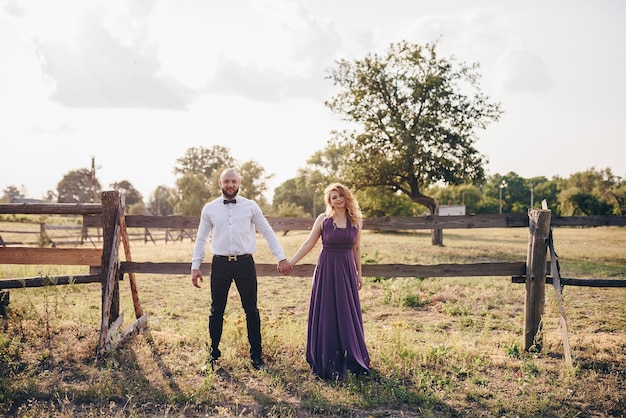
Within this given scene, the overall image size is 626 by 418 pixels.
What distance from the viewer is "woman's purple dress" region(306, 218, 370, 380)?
5.00 meters

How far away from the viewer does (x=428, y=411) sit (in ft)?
13.5

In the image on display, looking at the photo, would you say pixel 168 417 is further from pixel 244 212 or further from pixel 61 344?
pixel 61 344

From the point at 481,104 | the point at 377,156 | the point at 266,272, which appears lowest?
the point at 266,272

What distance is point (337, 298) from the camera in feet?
16.8

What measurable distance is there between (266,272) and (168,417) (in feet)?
7.47

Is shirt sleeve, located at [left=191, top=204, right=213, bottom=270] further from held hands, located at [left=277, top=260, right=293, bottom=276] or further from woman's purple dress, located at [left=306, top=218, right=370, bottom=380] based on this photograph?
woman's purple dress, located at [left=306, top=218, right=370, bottom=380]

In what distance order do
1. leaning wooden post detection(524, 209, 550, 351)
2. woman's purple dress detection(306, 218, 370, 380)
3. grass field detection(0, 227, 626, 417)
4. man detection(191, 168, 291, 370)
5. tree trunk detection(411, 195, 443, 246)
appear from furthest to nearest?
tree trunk detection(411, 195, 443, 246)
leaning wooden post detection(524, 209, 550, 351)
man detection(191, 168, 291, 370)
woman's purple dress detection(306, 218, 370, 380)
grass field detection(0, 227, 626, 417)

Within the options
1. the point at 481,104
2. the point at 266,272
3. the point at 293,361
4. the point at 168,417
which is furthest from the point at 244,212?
the point at 481,104

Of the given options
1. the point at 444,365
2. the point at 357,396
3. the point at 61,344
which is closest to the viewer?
the point at 357,396

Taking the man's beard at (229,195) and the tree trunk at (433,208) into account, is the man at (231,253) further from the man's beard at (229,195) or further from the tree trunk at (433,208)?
the tree trunk at (433,208)

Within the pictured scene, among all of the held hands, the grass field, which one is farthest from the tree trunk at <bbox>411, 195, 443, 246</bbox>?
the held hands

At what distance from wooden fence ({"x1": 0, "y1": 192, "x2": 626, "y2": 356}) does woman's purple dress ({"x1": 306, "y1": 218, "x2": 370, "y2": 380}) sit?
701mm

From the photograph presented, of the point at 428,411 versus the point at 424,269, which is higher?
the point at 424,269

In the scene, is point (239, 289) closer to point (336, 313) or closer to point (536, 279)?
point (336, 313)
